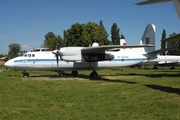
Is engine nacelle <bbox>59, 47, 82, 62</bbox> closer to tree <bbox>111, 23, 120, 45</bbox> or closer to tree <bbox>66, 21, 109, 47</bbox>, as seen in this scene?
tree <bbox>66, 21, 109, 47</bbox>

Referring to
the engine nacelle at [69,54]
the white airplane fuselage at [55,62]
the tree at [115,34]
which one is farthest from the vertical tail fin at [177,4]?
the tree at [115,34]

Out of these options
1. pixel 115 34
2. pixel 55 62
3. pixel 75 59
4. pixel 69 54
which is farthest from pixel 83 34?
pixel 69 54

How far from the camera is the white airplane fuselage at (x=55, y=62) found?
19844 mm

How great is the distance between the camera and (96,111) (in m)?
6.97

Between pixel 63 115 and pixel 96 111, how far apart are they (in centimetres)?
111

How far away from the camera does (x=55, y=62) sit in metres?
20.4

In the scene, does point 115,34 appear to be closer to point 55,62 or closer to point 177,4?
point 55,62

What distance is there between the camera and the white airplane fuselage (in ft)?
65.1

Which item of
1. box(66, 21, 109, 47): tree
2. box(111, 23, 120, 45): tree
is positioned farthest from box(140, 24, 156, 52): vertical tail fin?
box(111, 23, 120, 45): tree

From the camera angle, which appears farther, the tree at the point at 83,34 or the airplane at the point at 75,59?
the tree at the point at 83,34

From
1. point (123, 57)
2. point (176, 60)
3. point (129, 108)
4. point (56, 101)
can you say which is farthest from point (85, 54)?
point (176, 60)

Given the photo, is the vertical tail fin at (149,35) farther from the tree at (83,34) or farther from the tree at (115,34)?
the tree at (115,34)

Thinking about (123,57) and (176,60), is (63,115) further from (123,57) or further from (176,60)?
(176,60)

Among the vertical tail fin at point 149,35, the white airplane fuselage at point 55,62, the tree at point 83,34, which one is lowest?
the white airplane fuselage at point 55,62
